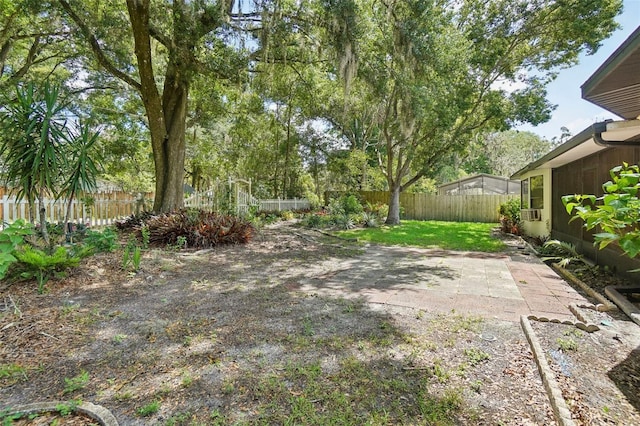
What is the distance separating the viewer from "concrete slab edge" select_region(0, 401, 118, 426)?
68.4 inches

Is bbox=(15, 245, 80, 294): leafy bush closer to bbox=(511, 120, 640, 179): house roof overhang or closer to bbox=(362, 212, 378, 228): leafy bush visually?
bbox=(511, 120, 640, 179): house roof overhang

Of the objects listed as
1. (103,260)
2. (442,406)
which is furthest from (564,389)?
(103,260)

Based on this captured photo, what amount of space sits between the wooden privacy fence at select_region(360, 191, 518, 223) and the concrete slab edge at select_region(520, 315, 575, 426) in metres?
14.0

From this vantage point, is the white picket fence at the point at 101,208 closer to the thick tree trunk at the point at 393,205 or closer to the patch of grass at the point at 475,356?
the thick tree trunk at the point at 393,205

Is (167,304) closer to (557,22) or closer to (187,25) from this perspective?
(187,25)

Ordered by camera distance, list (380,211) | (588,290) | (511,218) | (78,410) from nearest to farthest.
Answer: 1. (78,410)
2. (588,290)
3. (511,218)
4. (380,211)

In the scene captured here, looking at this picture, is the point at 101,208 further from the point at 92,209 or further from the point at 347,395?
the point at 347,395

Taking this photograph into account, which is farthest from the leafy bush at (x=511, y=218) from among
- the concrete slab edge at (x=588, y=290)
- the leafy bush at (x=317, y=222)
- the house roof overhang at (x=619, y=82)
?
the house roof overhang at (x=619, y=82)

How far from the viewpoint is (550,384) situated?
1.97 meters

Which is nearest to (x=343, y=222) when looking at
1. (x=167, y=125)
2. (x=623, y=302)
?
(x=167, y=125)

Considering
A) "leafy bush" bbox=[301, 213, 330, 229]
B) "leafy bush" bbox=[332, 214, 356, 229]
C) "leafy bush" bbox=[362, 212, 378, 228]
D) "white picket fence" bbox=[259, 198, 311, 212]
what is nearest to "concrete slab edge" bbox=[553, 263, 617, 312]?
"leafy bush" bbox=[332, 214, 356, 229]

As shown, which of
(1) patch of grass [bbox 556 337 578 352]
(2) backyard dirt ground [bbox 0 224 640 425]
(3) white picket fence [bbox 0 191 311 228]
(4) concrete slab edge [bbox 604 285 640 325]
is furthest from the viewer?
(3) white picket fence [bbox 0 191 311 228]

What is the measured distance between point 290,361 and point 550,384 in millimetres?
1635

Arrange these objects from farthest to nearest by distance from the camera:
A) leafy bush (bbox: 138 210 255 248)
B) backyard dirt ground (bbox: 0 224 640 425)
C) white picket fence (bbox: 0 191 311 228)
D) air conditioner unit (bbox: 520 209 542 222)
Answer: air conditioner unit (bbox: 520 209 542 222), white picket fence (bbox: 0 191 311 228), leafy bush (bbox: 138 210 255 248), backyard dirt ground (bbox: 0 224 640 425)
